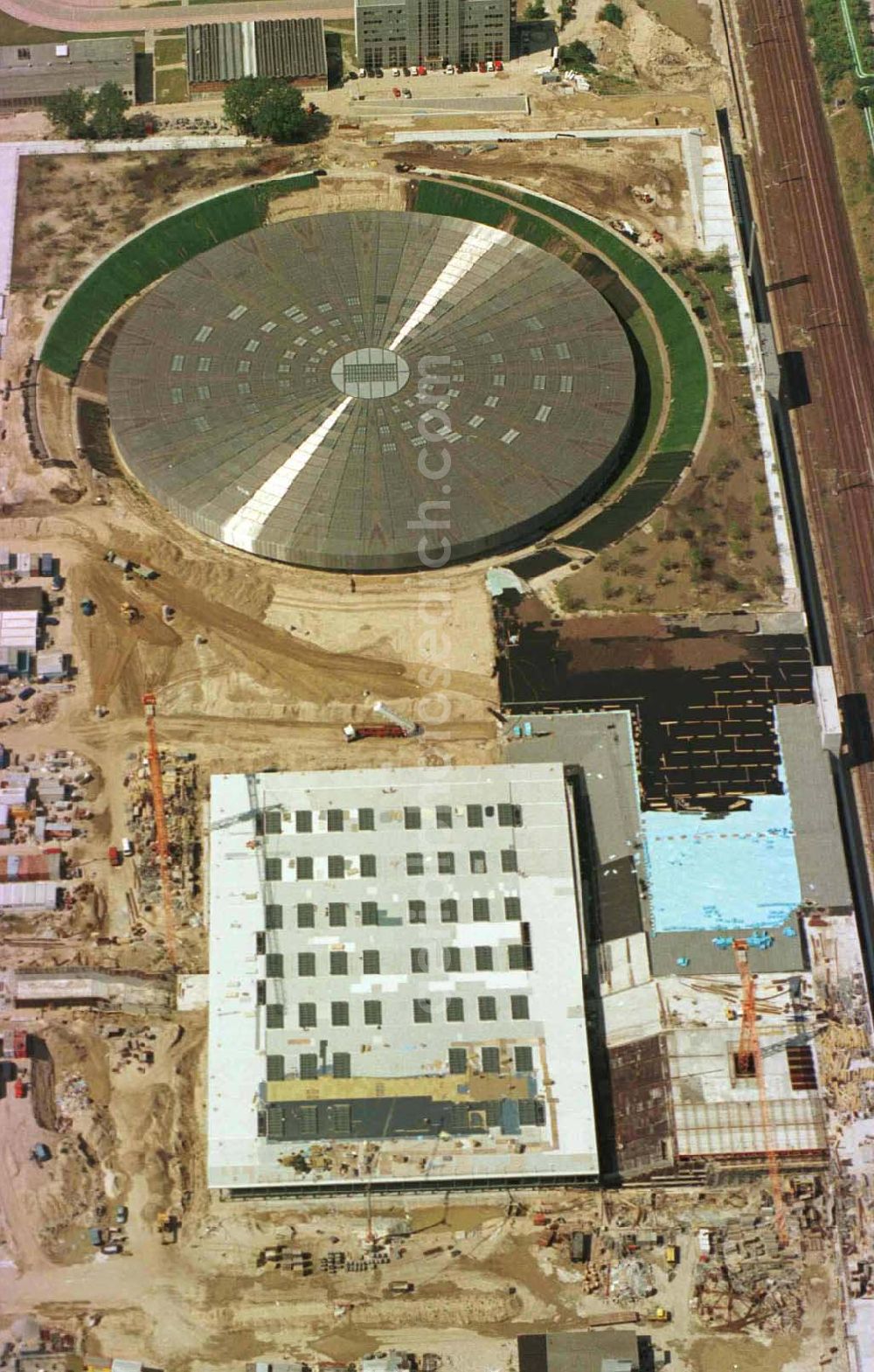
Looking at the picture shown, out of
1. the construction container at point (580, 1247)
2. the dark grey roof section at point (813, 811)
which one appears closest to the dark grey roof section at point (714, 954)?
the dark grey roof section at point (813, 811)

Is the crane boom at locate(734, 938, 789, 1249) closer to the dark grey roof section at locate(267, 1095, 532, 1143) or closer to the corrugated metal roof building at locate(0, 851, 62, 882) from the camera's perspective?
the dark grey roof section at locate(267, 1095, 532, 1143)

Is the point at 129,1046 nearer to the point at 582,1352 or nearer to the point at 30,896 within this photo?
the point at 30,896

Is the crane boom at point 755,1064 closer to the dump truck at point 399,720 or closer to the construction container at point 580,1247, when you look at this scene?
the construction container at point 580,1247

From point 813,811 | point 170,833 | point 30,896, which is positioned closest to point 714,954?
point 813,811

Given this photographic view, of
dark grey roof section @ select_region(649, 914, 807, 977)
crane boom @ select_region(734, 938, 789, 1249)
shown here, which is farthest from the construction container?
dark grey roof section @ select_region(649, 914, 807, 977)

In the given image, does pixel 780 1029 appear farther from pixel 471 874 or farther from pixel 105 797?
pixel 105 797
